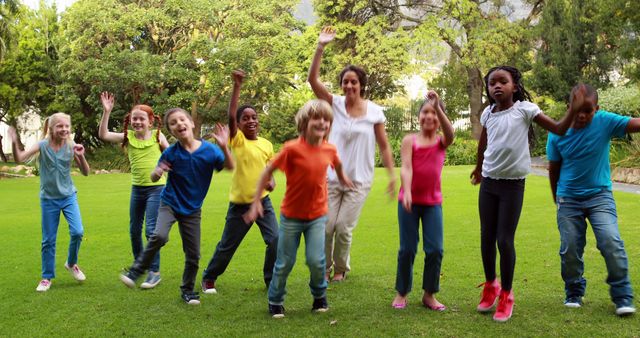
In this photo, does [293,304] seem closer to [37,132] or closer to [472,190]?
[472,190]

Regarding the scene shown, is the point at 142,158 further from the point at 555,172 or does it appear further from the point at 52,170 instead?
the point at 555,172

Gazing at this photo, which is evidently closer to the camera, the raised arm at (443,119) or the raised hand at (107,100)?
the raised arm at (443,119)

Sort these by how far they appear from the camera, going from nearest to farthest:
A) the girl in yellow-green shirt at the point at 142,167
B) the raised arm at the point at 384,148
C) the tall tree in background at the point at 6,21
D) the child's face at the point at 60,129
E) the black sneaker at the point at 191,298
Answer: the black sneaker at the point at 191,298 → the raised arm at the point at 384,148 → the child's face at the point at 60,129 → the girl in yellow-green shirt at the point at 142,167 → the tall tree in background at the point at 6,21

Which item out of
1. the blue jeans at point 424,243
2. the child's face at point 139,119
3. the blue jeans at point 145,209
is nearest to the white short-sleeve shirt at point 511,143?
the blue jeans at point 424,243

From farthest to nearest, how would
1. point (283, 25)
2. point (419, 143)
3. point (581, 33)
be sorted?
1. point (283, 25)
2. point (581, 33)
3. point (419, 143)

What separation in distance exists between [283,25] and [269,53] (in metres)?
3.39

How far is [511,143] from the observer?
16.5 ft

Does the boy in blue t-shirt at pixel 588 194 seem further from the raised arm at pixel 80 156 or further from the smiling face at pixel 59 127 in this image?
the smiling face at pixel 59 127

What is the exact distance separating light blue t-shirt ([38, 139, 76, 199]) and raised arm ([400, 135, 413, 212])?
3.14 m

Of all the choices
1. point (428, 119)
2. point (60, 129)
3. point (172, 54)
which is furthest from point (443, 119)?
point (172, 54)

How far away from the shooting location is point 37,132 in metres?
48.6

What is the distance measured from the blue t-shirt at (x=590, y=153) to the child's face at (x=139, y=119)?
3.64 meters

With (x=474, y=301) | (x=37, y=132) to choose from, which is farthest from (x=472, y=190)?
(x=37, y=132)

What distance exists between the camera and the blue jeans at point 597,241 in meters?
5.08
